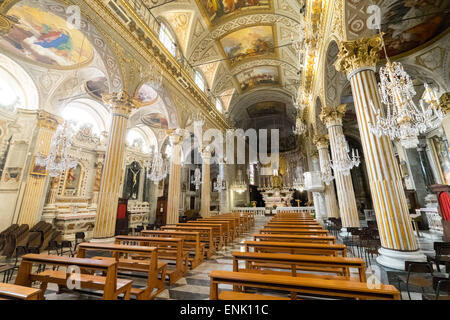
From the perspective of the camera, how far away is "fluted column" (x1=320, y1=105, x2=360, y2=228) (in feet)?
21.2

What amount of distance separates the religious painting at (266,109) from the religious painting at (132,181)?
40.7ft

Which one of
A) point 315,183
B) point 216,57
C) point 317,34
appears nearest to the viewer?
A: point 317,34

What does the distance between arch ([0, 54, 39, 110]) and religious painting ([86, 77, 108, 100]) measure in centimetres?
194

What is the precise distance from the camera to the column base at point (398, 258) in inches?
129

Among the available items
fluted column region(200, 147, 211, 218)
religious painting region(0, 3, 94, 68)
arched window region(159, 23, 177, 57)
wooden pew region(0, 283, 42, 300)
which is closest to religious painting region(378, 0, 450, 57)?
wooden pew region(0, 283, 42, 300)

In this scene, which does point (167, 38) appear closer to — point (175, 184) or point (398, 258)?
point (175, 184)

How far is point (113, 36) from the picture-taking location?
604 centimetres

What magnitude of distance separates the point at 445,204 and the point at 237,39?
12022 millimetres

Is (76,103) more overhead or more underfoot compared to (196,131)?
more overhead

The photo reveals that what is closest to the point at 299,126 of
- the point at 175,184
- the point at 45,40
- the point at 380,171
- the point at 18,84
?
the point at 175,184

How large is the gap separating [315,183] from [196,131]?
7602 millimetres

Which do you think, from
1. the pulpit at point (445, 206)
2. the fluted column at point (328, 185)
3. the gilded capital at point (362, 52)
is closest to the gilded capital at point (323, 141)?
the fluted column at point (328, 185)

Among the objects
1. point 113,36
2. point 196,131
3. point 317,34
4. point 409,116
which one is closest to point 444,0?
point 317,34
